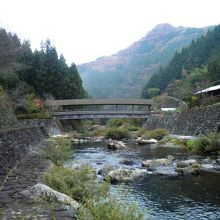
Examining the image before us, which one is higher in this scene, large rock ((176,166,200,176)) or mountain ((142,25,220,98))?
mountain ((142,25,220,98))

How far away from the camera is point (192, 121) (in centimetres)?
3644

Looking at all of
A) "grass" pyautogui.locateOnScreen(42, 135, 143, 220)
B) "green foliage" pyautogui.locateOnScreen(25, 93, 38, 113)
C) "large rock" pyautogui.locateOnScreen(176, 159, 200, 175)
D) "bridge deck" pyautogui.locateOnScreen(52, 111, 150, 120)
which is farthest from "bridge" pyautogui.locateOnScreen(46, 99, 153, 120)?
"grass" pyautogui.locateOnScreen(42, 135, 143, 220)

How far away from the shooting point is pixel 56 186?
9.22 m

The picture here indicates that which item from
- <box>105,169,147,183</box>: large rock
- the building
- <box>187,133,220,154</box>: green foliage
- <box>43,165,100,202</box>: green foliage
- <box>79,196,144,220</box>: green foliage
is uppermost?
<box>79,196,144,220</box>: green foliage

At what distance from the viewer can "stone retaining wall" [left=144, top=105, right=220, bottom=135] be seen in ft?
100

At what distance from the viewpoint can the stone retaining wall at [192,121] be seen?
30.5 meters

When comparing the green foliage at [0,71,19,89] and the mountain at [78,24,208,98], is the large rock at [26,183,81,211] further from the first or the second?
the mountain at [78,24,208,98]

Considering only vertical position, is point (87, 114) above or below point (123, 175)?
below

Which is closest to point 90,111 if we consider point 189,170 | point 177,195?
point 189,170

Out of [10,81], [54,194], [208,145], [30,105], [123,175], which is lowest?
[208,145]

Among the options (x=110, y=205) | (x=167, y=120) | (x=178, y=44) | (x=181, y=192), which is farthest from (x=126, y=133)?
(x=178, y=44)

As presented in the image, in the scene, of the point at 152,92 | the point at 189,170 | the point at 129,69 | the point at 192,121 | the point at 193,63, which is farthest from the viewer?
the point at 129,69

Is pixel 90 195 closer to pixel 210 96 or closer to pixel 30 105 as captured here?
pixel 210 96

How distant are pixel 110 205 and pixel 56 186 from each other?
11.3 feet
